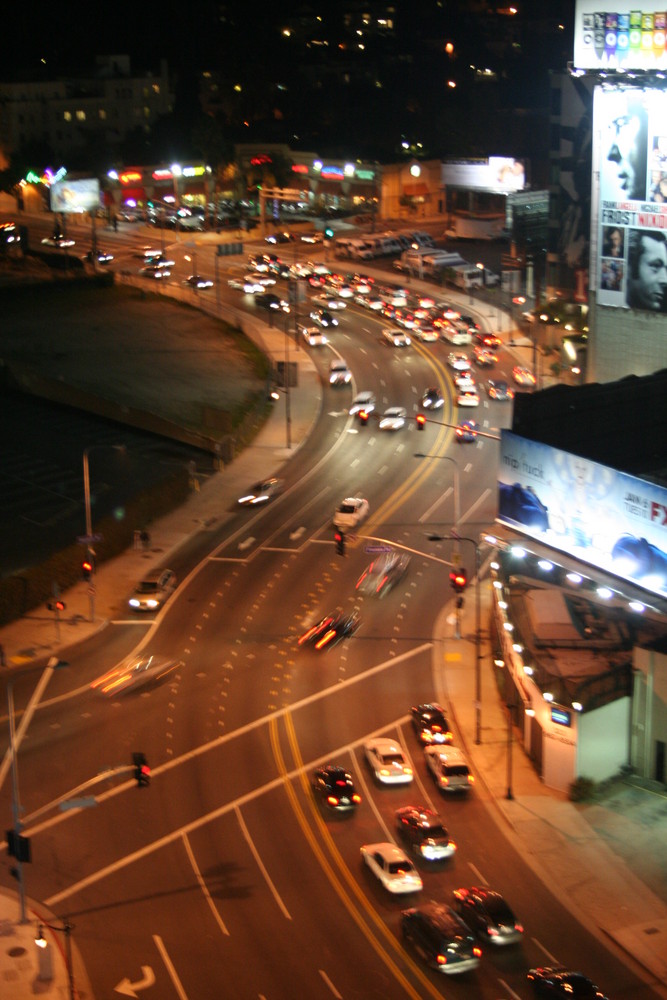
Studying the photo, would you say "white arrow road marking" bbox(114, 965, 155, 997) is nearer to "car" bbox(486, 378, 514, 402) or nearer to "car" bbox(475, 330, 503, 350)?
"car" bbox(486, 378, 514, 402)

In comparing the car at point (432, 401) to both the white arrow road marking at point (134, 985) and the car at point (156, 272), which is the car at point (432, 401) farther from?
the white arrow road marking at point (134, 985)

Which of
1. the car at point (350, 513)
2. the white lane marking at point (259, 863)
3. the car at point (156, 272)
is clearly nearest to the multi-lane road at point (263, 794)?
the white lane marking at point (259, 863)

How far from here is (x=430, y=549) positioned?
63531mm

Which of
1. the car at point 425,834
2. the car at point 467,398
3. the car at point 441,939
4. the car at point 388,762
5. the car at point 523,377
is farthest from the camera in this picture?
the car at point 523,377

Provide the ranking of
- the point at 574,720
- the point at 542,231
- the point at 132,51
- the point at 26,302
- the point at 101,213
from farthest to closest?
1. the point at 132,51
2. the point at 101,213
3. the point at 26,302
4. the point at 542,231
5. the point at 574,720

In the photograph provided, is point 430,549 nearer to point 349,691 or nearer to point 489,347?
point 349,691

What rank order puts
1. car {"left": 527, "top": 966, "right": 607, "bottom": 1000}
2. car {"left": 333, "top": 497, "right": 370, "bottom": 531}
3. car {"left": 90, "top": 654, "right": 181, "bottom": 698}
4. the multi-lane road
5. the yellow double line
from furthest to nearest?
car {"left": 333, "top": 497, "right": 370, "bottom": 531}
car {"left": 90, "top": 654, "right": 181, "bottom": 698}
the multi-lane road
the yellow double line
car {"left": 527, "top": 966, "right": 607, "bottom": 1000}

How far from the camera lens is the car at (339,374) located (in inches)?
3597

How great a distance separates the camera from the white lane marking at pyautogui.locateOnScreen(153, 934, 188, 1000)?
32781 millimetres

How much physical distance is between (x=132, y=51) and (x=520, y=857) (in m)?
182

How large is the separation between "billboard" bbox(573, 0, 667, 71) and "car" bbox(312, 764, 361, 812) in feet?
111

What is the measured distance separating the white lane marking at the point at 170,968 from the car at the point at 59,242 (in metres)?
111

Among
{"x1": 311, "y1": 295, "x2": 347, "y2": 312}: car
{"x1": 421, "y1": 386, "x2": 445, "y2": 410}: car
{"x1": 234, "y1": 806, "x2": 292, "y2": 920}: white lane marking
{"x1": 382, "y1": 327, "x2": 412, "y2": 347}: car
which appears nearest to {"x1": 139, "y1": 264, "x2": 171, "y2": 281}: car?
{"x1": 311, "y1": 295, "x2": 347, "y2": 312}: car

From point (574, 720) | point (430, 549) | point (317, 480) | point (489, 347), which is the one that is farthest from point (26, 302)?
point (574, 720)
